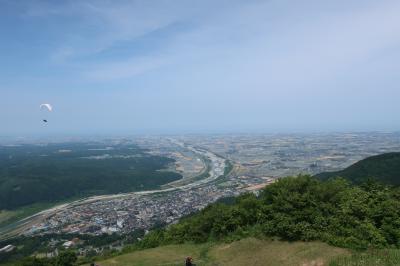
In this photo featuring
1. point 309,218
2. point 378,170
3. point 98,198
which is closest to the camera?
point 309,218

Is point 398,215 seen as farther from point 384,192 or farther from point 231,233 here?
point 231,233

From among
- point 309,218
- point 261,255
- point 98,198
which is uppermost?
point 309,218

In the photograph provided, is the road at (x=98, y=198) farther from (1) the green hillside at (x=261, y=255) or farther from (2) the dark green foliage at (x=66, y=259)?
(1) the green hillside at (x=261, y=255)

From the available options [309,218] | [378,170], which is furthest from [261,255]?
[378,170]

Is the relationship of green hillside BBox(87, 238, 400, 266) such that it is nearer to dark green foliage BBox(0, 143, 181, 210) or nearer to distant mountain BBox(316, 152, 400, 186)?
distant mountain BBox(316, 152, 400, 186)

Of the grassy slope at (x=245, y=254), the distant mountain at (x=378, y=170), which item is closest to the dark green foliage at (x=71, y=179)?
the distant mountain at (x=378, y=170)

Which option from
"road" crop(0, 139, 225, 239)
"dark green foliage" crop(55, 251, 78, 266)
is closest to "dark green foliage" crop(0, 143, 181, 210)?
"road" crop(0, 139, 225, 239)

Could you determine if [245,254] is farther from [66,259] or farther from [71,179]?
[71,179]
